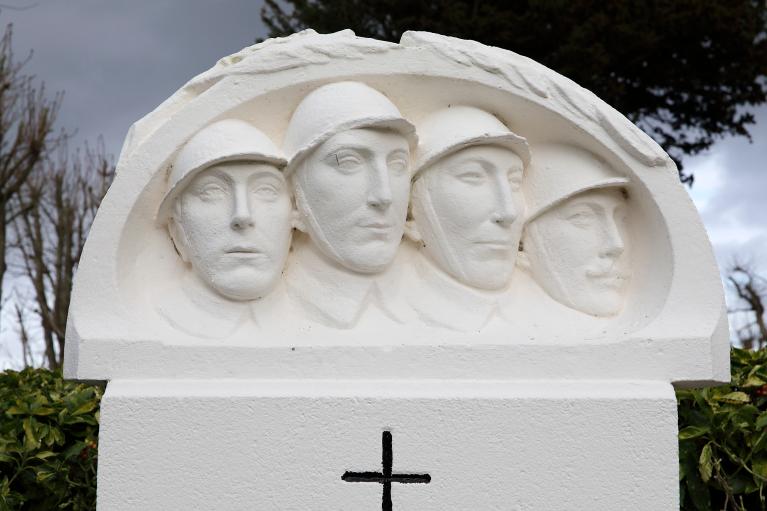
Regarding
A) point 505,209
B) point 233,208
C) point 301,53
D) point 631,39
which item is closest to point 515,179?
point 505,209

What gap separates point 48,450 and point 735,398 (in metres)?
2.48

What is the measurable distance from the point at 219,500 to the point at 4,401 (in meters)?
1.34

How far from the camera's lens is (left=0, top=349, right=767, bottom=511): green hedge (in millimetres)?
3117

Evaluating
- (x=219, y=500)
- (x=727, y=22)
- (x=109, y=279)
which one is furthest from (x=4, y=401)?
(x=727, y=22)

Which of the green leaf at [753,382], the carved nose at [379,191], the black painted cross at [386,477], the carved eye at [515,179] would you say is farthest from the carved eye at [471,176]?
the green leaf at [753,382]

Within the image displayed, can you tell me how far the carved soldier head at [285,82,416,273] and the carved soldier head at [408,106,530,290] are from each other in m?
0.08

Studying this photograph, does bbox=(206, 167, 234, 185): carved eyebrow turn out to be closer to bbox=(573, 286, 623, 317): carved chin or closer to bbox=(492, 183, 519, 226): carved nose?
bbox=(492, 183, 519, 226): carved nose

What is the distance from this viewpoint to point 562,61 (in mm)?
9312

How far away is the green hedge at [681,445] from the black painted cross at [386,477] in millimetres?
1017

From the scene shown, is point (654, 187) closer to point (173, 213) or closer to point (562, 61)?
point (173, 213)

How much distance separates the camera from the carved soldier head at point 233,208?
2.76 m

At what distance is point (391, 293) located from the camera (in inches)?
113

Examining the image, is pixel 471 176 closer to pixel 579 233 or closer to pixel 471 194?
pixel 471 194

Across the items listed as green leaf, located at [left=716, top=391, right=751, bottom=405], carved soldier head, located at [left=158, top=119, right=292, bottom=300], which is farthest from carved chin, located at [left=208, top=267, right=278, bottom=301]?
green leaf, located at [left=716, top=391, right=751, bottom=405]
